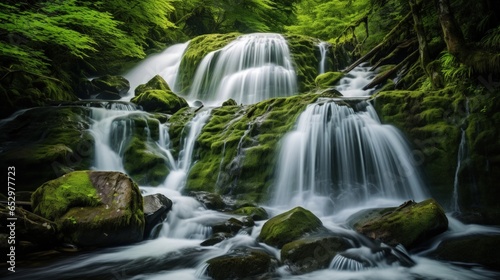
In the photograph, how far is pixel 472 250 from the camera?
508 centimetres

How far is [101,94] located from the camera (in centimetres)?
1509

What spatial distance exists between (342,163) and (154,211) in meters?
4.44

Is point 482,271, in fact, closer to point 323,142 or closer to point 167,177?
point 323,142

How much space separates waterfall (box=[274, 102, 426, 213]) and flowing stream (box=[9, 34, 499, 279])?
2 centimetres

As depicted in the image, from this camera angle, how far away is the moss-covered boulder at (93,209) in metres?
5.61

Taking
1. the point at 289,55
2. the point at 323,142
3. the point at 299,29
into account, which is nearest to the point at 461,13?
the point at 323,142

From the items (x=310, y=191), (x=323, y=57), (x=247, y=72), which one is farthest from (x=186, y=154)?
(x=323, y=57)

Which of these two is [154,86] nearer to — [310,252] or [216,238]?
[216,238]

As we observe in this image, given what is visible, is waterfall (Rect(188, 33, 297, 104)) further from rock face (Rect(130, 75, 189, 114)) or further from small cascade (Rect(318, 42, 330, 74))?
rock face (Rect(130, 75, 189, 114))

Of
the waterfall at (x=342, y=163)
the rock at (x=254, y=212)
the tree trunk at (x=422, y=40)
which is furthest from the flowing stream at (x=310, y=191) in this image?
the tree trunk at (x=422, y=40)

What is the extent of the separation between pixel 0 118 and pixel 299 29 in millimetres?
17033

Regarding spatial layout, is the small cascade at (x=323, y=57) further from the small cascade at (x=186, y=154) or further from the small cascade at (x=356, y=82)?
the small cascade at (x=186, y=154)

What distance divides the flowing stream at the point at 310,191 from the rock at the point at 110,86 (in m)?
3.85

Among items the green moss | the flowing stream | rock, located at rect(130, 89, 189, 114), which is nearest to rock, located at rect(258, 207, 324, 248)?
the flowing stream
